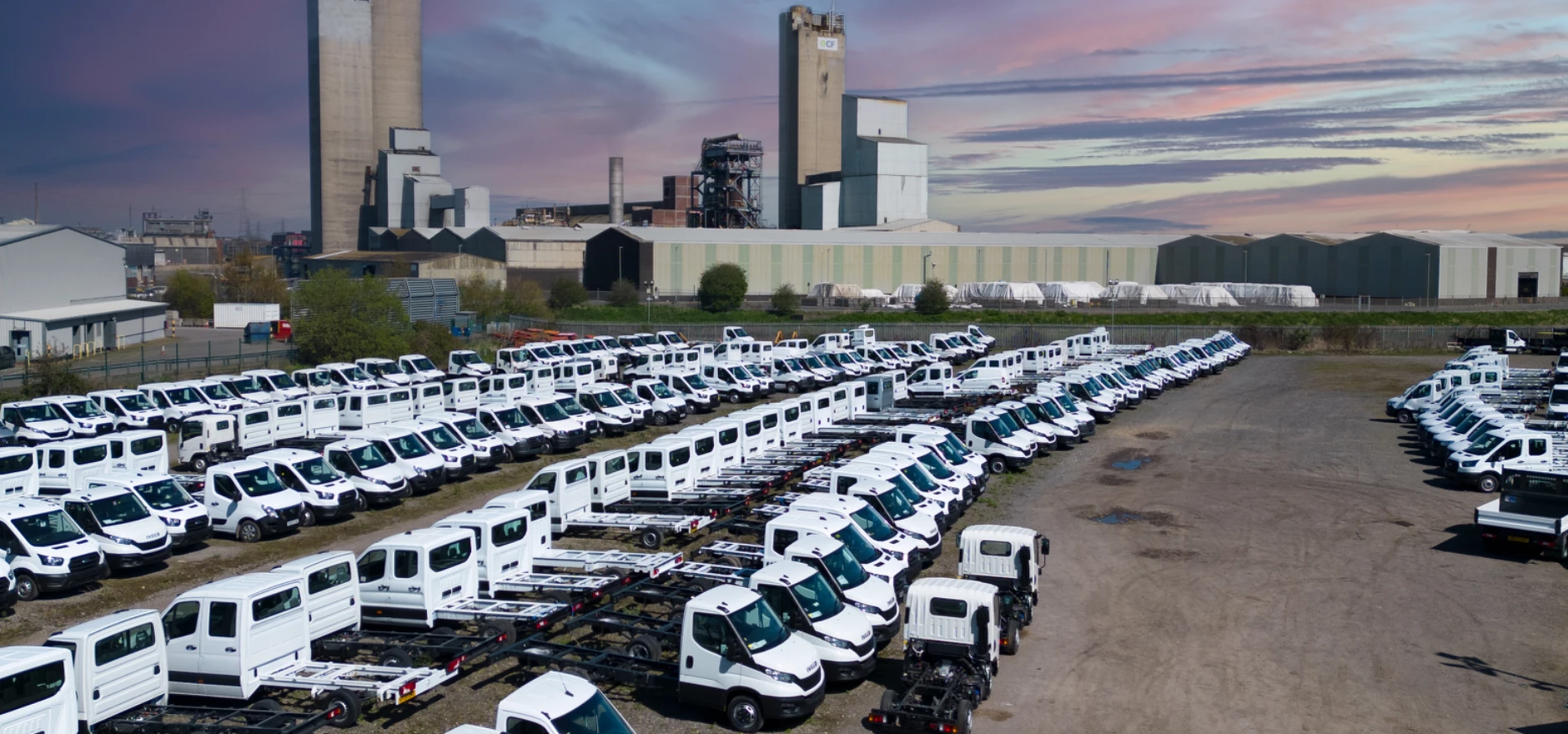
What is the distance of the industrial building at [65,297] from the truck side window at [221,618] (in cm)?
4346

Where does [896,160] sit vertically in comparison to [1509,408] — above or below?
above

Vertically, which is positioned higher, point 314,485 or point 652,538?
point 314,485

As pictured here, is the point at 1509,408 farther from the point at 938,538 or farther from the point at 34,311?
the point at 34,311

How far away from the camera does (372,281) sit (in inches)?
1969

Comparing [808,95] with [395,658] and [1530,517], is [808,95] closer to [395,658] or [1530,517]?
[1530,517]

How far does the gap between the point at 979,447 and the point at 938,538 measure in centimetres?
839

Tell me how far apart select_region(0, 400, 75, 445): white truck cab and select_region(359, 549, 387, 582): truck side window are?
1778 cm

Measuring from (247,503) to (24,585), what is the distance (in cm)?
418

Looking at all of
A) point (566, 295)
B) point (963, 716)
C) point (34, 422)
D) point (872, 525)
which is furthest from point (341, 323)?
point (963, 716)

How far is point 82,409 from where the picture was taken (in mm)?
30062

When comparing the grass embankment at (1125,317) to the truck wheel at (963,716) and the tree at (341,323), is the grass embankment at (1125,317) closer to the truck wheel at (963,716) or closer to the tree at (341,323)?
the tree at (341,323)

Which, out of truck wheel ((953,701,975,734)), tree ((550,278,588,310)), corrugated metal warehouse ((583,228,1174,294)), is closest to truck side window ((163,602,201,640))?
truck wheel ((953,701,975,734))

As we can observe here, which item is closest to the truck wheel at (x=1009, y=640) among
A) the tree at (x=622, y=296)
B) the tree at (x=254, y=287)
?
the tree at (x=622, y=296)

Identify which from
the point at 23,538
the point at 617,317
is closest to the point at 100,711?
the point at 23,538
